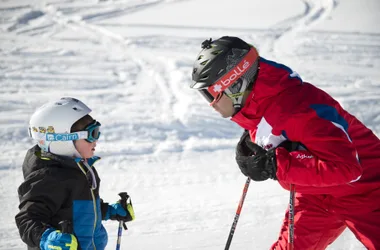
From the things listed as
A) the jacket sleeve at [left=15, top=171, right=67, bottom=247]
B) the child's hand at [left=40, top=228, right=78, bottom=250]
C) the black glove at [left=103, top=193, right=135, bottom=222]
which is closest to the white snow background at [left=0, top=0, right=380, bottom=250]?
the black glove at [left=103, top=193, right=135, bottom=222]

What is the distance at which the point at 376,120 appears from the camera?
7.20 metres

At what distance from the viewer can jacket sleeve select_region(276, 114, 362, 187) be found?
246 cm

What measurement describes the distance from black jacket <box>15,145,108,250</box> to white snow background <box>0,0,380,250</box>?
5.10ft

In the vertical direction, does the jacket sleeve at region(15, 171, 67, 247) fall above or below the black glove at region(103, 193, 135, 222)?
above

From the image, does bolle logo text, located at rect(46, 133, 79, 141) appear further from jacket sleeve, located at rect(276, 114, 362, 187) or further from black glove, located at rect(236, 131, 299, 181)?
jacket sleeve, located at rect(276, 114, 362, 187)

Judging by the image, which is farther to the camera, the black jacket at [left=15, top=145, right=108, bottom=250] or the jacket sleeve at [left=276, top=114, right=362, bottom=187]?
the black jacket at [left=15, top=145, right=108, bottom=250]

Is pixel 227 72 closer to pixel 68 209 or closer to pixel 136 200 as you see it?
pixel 68 209

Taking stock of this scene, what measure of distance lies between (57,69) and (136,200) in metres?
5.19

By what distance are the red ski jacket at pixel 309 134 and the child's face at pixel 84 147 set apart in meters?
1.00

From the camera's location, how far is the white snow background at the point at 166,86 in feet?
15.9

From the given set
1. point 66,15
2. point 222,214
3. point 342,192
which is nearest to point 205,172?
point 222,214

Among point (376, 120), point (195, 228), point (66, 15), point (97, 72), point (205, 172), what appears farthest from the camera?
point (66, 15)

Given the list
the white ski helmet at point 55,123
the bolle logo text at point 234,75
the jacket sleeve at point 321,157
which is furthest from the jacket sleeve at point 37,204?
the jacket sleeve at point 321,157

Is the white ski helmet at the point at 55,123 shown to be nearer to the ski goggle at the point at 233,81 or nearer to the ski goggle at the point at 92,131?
the ski goggle at the point at 92,131
